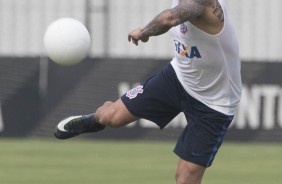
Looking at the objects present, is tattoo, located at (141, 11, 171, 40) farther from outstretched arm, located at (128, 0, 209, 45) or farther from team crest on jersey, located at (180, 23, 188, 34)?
team crest on jersey, located at (180, 23, 188, 34)

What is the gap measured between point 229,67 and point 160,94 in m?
0.79

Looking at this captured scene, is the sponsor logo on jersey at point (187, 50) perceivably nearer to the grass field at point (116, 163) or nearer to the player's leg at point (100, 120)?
the player's leg at point (100, 120)

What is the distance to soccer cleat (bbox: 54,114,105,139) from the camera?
32.6 ft

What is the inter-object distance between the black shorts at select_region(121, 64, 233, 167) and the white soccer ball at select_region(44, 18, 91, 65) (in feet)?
2.15

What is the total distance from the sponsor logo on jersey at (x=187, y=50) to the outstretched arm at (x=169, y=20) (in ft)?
1.91

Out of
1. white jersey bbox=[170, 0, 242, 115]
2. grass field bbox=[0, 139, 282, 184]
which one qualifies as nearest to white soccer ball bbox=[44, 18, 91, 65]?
white jersey bbox=[170, 0, 242, 115]

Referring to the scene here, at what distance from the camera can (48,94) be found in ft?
57.6

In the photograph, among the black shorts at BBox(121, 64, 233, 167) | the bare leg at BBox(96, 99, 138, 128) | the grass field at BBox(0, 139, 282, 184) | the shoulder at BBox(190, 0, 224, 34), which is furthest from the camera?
the grass field at BBox(0, 139, 282, 184)

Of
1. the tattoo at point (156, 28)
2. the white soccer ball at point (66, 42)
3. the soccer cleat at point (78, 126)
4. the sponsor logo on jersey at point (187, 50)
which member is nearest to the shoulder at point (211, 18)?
the sponsor logo on jersey at point (187, 50)

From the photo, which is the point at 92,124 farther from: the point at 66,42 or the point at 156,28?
the point at 156,28

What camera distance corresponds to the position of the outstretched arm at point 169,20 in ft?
27.1

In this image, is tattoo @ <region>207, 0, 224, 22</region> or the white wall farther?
the white wall

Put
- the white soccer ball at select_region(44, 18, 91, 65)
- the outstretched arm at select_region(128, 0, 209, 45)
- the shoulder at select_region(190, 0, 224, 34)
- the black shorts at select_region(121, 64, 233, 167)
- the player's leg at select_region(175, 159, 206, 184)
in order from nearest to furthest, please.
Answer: the outstretched arm at select_region(128, 0, 209, 45) < the shoulder at select_region(190, 0, 224, 34) < the player's leg at select_region(175, 159, 206, 184) < the black shorts at select_region(121, 64, 233, 167) < the white soccer ball at select_region(44, 18, 91, 65)

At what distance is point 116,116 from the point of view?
962 centimetres
